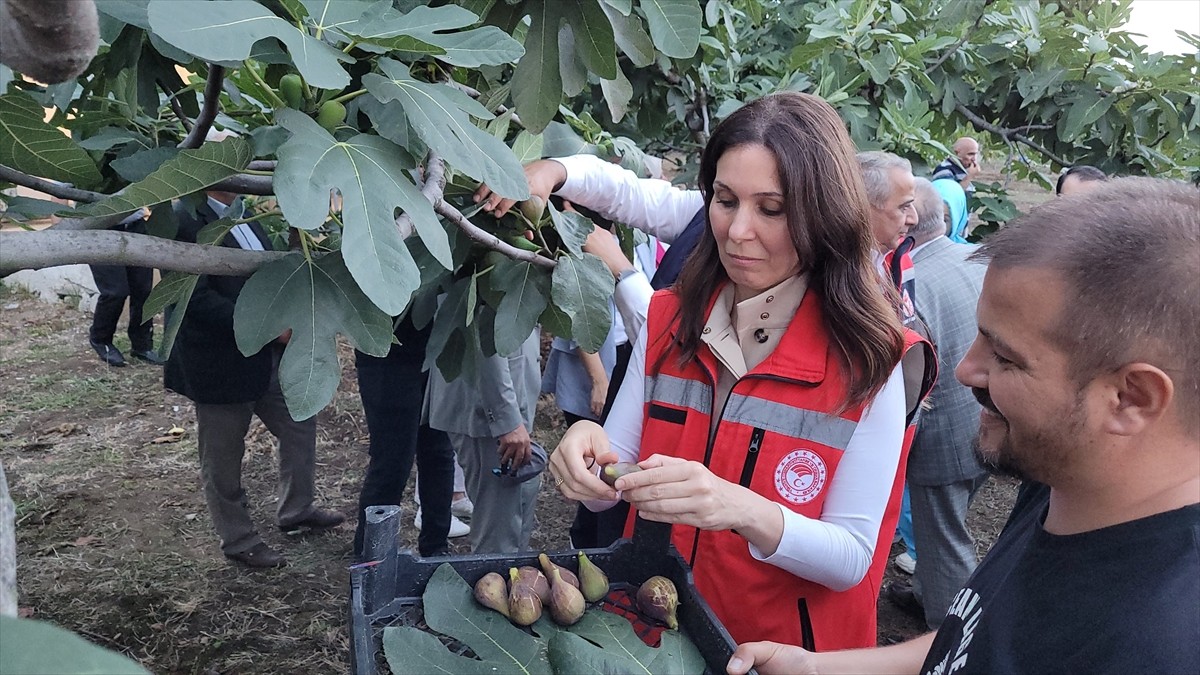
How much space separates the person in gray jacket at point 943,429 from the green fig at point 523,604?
213cm

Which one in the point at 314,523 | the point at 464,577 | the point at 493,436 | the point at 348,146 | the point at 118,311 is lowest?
the point at 118,311

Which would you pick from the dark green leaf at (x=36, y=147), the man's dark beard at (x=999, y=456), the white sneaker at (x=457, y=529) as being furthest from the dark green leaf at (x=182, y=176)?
the white sneaker at (x=457, y=529)

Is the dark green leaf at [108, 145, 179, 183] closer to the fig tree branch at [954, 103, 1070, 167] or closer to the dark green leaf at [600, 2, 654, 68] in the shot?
the dark green leaf at [600, 2, 654, 68]

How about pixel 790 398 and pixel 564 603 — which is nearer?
pixel 564 603

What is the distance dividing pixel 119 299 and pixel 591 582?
5.78 meters

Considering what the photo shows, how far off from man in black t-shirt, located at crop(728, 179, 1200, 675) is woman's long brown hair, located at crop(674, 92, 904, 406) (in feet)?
1.29

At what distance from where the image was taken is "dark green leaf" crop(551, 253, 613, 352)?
1.77m

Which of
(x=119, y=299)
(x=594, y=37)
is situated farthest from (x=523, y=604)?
(x=119, y=299)

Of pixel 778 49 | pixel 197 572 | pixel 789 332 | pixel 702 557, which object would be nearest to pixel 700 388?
pixel 789 332

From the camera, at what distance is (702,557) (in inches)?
59.1

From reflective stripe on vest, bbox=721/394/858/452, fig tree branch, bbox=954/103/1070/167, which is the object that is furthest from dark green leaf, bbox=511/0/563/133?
fig tree branch, bbox=954/103/1070/167

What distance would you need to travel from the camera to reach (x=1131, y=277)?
2.78ft

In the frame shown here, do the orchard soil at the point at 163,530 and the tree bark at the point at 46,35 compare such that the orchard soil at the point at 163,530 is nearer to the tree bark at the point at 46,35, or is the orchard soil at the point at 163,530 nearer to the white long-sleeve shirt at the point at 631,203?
the white long-sleeve shirt at the point at 631,203

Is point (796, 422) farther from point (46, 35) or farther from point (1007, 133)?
point (1007, 133)
